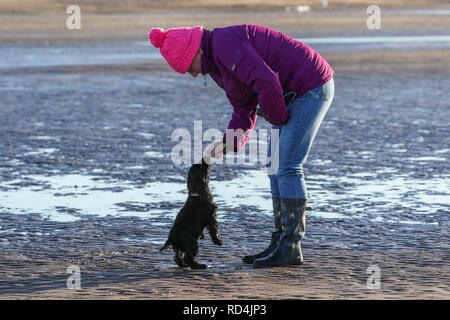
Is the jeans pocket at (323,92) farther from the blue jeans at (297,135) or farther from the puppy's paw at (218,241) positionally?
the puppy's paw at (218,241)

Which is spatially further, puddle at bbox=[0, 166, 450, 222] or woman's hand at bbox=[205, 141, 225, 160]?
puddle at bbox=[0, 166, 450, 222]

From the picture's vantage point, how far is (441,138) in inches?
391

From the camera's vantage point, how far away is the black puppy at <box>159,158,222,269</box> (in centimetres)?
531

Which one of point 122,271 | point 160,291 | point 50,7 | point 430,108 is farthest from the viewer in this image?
point 50,7

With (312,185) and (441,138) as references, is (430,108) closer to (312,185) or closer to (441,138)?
(441,138)

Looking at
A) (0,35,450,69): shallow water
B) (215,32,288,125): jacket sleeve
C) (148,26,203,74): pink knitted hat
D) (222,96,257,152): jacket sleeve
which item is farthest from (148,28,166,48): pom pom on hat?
(0,35,450,69): shallow water

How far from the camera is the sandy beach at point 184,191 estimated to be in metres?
5.13

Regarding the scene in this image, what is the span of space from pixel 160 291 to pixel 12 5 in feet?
135

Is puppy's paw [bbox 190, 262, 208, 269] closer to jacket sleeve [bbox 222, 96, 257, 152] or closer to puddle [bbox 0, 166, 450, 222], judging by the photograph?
jacket sleeve [bbox 222, 96, 257, 152]

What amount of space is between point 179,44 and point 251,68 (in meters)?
0.45

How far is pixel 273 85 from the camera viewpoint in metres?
4.91

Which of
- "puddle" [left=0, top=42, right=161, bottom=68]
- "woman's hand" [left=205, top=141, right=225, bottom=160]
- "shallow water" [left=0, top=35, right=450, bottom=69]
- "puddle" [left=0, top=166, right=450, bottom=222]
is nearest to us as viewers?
"woman's hand" [left=205, top=141, right=225, bottom=160]

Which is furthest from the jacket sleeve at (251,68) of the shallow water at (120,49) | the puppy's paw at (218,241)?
the shallow water at (120,49)
